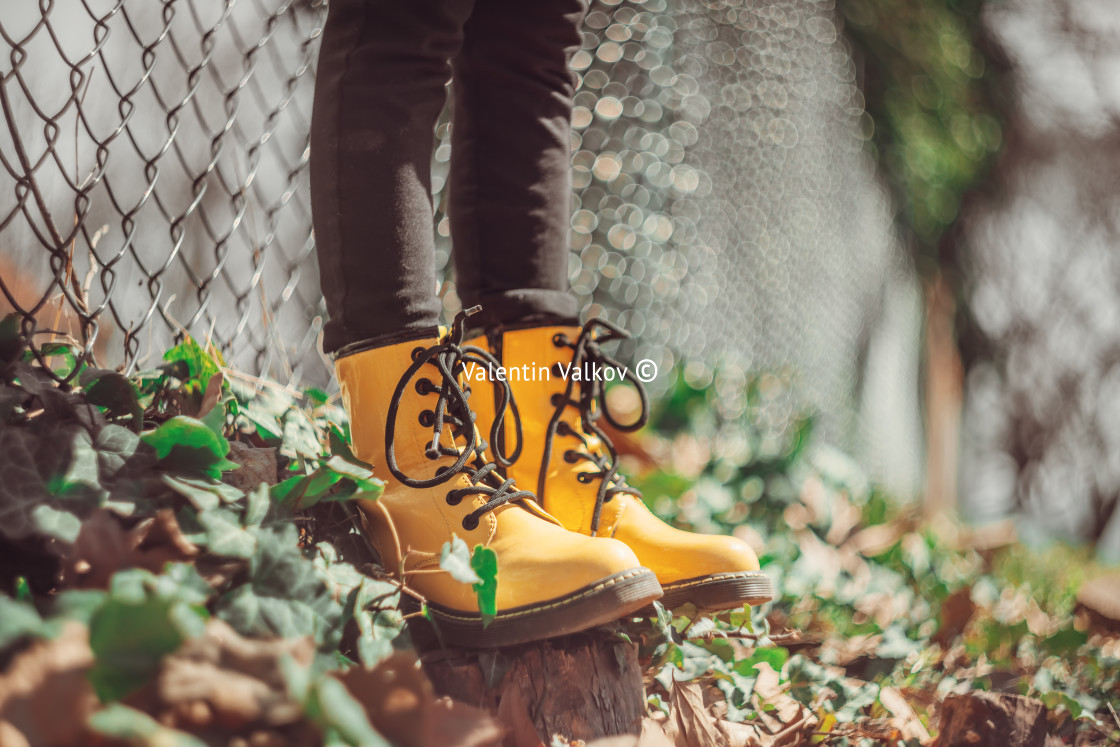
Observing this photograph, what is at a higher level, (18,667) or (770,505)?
(18,667)

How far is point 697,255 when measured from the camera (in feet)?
8.57

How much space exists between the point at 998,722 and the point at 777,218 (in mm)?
2603

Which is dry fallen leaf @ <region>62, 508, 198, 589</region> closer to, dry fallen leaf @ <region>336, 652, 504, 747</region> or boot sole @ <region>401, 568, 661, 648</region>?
dry fallen leaf @ <region>336, 652, 504, 747</region>

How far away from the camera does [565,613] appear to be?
72cm

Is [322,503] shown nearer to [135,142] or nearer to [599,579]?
[599,579]

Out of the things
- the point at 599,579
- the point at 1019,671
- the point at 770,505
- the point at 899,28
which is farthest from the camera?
the point at 899,28

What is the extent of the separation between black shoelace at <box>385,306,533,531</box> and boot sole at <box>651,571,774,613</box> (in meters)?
0.21

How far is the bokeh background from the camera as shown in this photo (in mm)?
1297

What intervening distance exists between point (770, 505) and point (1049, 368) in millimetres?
4216

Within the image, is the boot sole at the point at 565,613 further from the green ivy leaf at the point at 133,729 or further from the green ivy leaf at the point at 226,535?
the green ivy leaf at the point at 133,729

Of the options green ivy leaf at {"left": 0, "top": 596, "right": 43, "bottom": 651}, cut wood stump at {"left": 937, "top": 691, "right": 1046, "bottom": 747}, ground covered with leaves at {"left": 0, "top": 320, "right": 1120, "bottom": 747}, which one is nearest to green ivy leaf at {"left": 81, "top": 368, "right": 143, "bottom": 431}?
ground covered with leaves at {"left": 0, "top": 320, "right": 1120, "bottom": 747}

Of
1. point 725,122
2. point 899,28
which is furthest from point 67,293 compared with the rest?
point 899,28

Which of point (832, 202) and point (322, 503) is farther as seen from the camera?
point (832, 202)

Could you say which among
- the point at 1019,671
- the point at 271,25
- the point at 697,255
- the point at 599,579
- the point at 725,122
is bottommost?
the point at 1019,671
